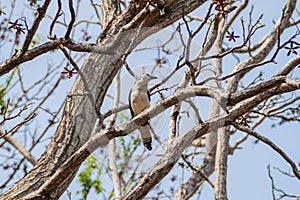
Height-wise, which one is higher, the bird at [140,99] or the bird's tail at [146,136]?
the bird at [140,99]

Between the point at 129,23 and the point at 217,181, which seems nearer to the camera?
the point at 129,23

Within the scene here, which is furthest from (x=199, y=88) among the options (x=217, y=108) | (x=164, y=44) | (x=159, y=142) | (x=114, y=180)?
(x=114, y=180)

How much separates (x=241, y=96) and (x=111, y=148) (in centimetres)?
329

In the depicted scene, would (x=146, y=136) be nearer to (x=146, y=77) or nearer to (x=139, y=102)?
(x=139, y=102)

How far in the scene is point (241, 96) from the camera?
2.71 metres

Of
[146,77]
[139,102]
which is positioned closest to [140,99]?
[139,102]

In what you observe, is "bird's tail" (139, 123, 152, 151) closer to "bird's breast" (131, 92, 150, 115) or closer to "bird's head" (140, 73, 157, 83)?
"bird's breast" (131, 92, 150, 115)

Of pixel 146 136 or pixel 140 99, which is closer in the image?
pixel 146 136

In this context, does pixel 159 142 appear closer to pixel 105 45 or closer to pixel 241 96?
pixel 105 45

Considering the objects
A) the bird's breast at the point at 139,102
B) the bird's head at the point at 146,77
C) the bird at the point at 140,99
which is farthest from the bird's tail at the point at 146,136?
the bird's head at the point at 146,77

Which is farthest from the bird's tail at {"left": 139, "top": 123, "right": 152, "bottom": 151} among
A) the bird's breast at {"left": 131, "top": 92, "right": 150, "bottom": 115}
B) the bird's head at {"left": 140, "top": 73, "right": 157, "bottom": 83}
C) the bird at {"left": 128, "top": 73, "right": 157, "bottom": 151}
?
the bird's head at {"left": 140, "top": 73, "right": 157, "bottom": 83}

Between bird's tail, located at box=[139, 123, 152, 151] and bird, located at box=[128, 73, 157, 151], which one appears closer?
bird's tail, located at box=[139, 123, 152, 151]

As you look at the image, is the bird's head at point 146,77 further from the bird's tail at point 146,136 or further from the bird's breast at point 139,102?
the bird's tail at point 146,136

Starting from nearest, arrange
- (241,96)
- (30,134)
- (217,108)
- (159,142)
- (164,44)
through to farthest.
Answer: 1. (241,96)
2. (164,44)
3. (159,142)
4. (217,108)
5. (30,134)
